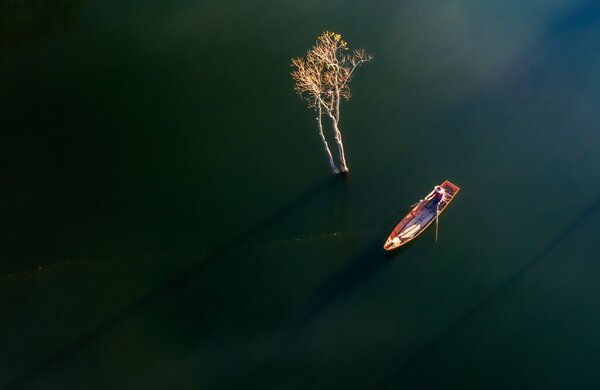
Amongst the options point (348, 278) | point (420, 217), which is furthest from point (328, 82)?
point (348, 278)

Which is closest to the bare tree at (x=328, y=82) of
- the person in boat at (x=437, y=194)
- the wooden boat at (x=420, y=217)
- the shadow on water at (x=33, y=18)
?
the wooden boat at (x=420, y=217)

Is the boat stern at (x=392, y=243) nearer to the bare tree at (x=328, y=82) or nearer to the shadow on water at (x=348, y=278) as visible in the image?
the shadow on water at (x=348, y=278)

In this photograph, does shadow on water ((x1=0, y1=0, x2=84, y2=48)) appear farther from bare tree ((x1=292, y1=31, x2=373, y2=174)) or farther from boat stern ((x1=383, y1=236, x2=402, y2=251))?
boat stern ((x1=383, y1=236, x2=402, y2=251))

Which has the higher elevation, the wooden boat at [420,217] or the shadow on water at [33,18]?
the shadow on water at [33,18]

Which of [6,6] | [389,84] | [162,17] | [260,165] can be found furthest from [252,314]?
[6,6]

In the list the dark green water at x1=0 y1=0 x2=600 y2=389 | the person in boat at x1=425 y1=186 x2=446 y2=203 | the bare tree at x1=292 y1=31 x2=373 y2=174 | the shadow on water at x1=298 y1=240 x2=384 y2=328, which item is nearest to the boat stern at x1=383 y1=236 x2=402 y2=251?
the shadow on water at x1=298 y1=240 x2=384 y2=328
